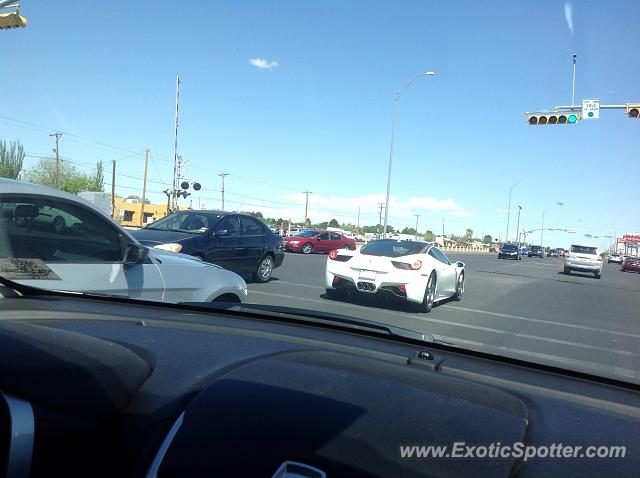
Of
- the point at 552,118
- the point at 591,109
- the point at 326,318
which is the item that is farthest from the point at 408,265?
the point at 591,109

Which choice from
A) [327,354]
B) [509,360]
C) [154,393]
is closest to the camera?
[154,393]

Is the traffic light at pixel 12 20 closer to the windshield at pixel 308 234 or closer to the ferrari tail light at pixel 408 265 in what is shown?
the ferrari tail light at pixel 408 265

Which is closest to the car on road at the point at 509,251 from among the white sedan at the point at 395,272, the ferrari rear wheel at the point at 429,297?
the white sedan at the point at 395,272

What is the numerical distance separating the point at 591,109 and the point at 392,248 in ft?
37.9

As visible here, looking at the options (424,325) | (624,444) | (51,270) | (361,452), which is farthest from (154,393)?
(424,325)

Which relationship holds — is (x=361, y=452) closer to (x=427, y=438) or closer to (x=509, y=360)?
(x=427, y=438)

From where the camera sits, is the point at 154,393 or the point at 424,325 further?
the point at 424,325

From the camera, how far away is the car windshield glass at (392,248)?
1082 cm

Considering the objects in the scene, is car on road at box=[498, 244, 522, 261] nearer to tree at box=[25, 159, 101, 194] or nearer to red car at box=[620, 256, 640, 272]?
red car at box=[620, 256, 640, 272]

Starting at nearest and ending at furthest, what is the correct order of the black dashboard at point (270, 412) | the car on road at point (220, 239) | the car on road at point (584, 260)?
1. the black dashboard at point (270, 412)
2. the car on road at point (220, 239)
3. the car on road at point (584, 260)

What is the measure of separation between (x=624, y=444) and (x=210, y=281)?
4.36 metres

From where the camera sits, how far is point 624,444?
186 cm

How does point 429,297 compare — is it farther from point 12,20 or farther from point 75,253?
point 12,20

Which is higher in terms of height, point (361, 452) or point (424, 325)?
point (361, 452)
